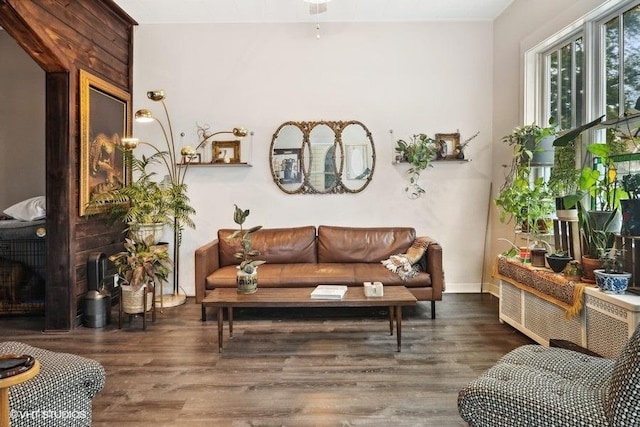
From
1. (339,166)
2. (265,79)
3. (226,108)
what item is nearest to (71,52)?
(226,108)

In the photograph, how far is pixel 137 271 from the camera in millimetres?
3736

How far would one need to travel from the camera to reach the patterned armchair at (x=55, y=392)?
64.7 inches

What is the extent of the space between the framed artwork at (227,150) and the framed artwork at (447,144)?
7.78 ft

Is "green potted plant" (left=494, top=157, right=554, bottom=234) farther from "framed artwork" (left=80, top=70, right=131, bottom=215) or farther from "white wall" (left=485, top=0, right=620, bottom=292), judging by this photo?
"framed artwork" (left=80, top=70, right=131, bottom=215)

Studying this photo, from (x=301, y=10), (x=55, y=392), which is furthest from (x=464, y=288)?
(x=55, y=392)

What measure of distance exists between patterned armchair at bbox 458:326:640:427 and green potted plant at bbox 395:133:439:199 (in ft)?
9.94

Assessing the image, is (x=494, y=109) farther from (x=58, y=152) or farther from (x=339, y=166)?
(x=58, y=152)

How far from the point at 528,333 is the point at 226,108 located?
12.8 ft

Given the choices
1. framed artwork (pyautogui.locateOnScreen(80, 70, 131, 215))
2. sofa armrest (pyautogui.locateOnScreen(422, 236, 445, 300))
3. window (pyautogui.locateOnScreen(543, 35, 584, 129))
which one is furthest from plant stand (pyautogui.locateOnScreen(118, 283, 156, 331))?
window (pyautogui.locateOnScreen(543, 35, 584, 129))

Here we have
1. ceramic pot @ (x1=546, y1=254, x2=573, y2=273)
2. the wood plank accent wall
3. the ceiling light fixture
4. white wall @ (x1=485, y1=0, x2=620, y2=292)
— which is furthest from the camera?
the ceiling light fixture

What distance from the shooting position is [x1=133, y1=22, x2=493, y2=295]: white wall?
16.0ft

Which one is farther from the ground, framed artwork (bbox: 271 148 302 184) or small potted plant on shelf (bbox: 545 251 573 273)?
framed artwork (bbox: 271 148 302 184)

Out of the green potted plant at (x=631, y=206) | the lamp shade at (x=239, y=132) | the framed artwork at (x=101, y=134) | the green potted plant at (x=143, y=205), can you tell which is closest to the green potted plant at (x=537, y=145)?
the green potted plant at (x=631, y=206)

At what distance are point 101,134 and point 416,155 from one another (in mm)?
3372
